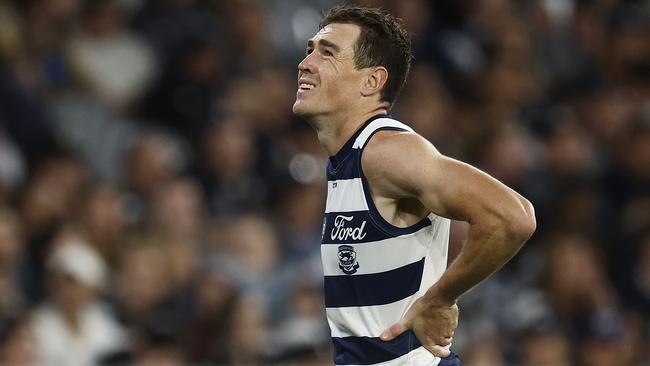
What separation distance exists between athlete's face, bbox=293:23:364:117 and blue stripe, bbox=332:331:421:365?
2.52 ft

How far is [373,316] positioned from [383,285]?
0.36 ft

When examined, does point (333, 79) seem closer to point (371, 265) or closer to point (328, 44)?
point (328, 44)

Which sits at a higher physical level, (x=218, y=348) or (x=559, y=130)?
(x=559, y=130)

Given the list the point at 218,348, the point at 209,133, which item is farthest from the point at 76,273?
the point at 209,133

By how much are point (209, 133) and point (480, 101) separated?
2369 millimetres

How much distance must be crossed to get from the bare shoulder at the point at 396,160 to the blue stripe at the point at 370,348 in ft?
1.61

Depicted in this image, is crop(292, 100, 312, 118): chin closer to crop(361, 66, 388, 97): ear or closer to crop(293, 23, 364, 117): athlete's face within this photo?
crop(293, 23, 364, 117): athlete's face

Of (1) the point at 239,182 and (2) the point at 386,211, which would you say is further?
(1) the point at 239,182

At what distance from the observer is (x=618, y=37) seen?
1034cm

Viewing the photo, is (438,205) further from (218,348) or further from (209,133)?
(209,133)

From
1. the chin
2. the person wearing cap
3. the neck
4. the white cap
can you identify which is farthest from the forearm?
the white cap

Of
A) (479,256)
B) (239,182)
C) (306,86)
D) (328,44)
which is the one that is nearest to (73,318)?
(239,182)

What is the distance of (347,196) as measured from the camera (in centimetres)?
391

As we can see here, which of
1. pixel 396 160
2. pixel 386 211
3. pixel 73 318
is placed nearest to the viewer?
pixel 396 160
